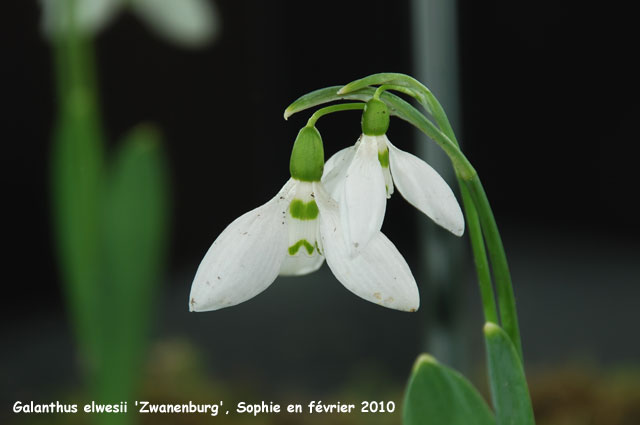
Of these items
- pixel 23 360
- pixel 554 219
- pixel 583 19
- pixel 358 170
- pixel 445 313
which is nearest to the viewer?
pixel 358 170

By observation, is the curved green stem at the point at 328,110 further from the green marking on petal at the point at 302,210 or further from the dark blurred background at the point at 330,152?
the dark blurred background at the point at 330,152

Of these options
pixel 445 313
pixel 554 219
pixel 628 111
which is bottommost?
pixel 445 313

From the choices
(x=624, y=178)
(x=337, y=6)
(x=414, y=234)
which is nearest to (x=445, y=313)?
(x=414, y=234)

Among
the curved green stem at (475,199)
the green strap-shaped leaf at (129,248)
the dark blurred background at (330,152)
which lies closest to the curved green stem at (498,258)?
the curved green stem at (475,199)

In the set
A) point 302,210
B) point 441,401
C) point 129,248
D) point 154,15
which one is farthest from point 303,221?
point 154,15

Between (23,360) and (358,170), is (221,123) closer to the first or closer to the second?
(23,360)

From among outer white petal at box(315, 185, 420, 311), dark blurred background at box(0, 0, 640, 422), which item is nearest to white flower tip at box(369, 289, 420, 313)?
outer white petal at box(315, 185, 420, 311)
